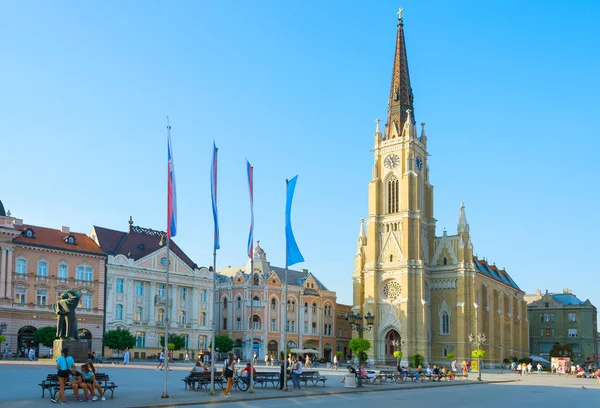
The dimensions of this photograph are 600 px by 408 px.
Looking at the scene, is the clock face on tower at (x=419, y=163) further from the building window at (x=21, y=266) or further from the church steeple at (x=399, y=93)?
the building window at (x=21, y=266)

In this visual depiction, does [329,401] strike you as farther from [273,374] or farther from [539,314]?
[539,314]

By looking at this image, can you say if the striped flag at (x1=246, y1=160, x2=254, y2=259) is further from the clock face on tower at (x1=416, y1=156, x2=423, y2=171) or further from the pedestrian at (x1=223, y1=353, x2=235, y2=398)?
the clock face on tower at (x1=416, y1=156, x2=423, y2=171)

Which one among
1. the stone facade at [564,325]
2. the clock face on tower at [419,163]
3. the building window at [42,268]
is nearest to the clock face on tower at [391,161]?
the clock face on tower at [419,163]

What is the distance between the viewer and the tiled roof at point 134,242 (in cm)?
7862

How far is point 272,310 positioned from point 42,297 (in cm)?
3407

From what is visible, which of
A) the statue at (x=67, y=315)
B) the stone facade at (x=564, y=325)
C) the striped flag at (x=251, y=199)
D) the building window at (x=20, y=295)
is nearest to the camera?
the striped flag at (x=251, y=199)

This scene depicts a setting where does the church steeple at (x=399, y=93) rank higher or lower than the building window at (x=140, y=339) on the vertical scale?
higher

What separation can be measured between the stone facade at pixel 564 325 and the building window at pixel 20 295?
90.9 meters

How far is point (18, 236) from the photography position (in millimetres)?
67875

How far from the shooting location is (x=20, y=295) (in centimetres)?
6750

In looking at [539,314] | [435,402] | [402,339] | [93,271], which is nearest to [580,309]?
[539,314]

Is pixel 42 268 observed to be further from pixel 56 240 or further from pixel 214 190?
pixel 214 190

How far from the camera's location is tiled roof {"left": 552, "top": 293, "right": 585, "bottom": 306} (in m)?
129

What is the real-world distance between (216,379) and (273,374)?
389 centimetres
